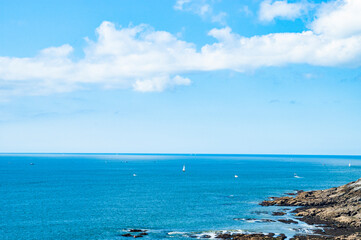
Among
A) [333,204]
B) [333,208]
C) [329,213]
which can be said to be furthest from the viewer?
[333,204]

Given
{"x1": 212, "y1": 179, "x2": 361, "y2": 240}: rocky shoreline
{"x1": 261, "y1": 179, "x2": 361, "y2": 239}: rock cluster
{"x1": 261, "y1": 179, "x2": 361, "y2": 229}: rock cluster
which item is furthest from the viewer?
{"x1": 261, "y1": 179, "x2": 361, "y2": 229}: rock cluster

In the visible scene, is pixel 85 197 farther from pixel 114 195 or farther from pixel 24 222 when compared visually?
pixel 24 222

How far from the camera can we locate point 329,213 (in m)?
78.7

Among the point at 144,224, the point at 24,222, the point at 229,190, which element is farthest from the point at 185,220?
the point at 229,190

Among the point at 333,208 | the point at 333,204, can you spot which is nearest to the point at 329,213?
the point at 333,208

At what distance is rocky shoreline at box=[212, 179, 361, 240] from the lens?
62350 millimetres

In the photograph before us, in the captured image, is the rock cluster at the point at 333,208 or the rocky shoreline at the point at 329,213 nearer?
the rocky shoreline at the point at 329,213

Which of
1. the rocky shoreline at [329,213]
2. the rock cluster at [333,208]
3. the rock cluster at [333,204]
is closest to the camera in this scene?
the rocky shoreline at [329,213]

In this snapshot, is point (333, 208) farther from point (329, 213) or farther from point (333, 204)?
point (333, 204)

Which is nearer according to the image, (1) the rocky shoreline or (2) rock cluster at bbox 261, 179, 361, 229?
(1) the rocky shoreline

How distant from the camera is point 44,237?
208 ft

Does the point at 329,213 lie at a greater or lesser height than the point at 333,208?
lesser

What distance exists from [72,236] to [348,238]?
49308mm

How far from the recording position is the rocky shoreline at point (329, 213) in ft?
205
